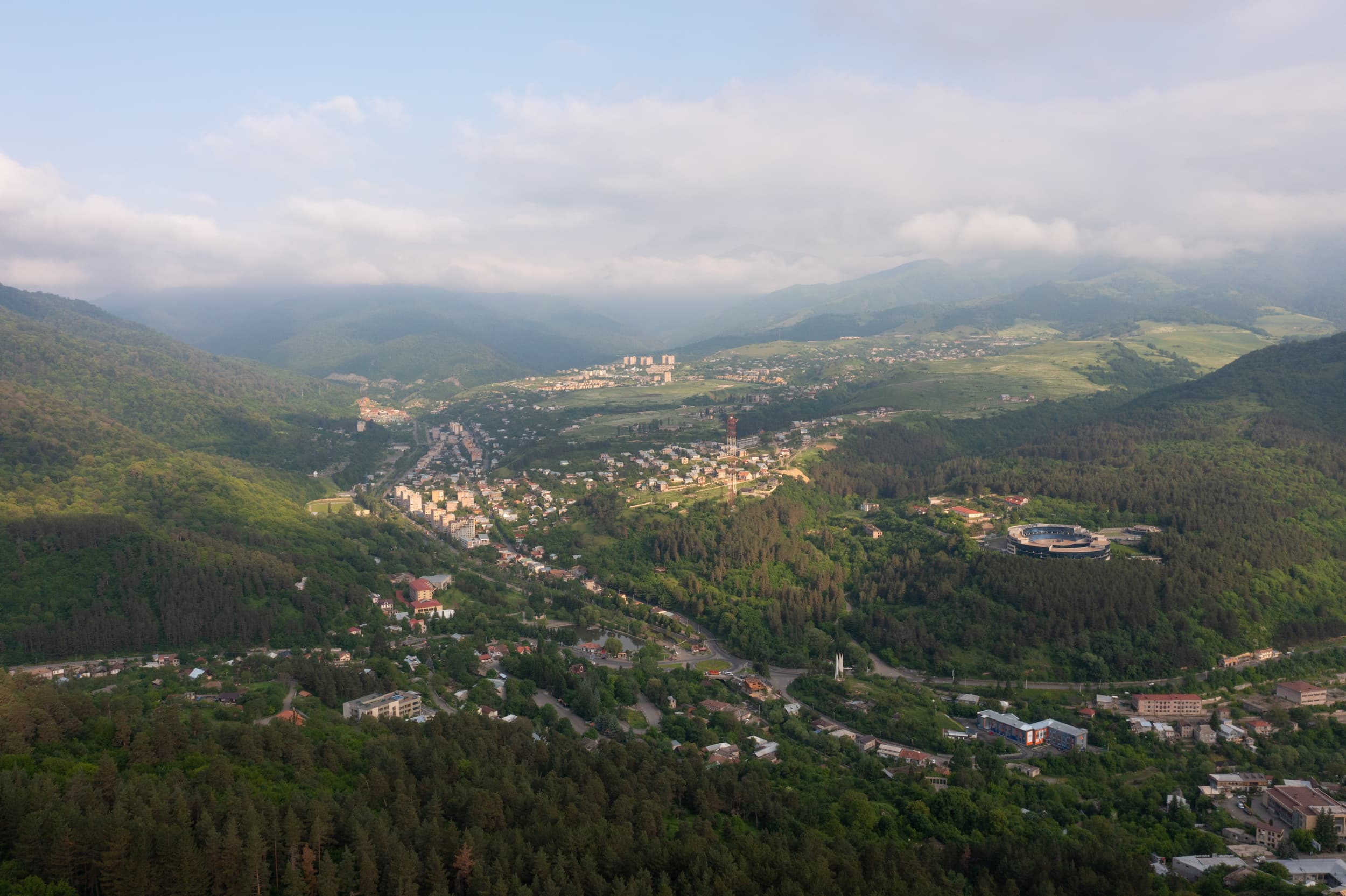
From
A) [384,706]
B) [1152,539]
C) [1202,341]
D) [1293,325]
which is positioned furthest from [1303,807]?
[1293,325]

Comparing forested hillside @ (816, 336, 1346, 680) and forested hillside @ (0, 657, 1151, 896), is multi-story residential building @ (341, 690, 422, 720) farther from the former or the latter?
forested hillside @ (816, 336, 1346, 680)

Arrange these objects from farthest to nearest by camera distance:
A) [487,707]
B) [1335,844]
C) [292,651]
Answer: [292,651] → [487,707] → [1335,844]

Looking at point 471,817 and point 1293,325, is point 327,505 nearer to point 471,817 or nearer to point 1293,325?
point 471,817

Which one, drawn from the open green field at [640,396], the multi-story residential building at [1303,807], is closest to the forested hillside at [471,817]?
the multi-story residential building at [1303,807]

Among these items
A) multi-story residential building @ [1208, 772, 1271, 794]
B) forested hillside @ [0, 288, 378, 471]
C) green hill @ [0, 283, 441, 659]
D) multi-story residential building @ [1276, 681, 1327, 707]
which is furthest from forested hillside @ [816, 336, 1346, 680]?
forested hillside @ [0, 288, 378, 471]

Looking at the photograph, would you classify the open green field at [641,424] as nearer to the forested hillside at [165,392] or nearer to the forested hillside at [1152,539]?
the forested hillside at [1152,539]

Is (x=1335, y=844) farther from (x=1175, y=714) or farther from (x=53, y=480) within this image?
(x=53, y=480)

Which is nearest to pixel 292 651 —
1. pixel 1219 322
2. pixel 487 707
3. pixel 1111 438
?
pixel 487 707

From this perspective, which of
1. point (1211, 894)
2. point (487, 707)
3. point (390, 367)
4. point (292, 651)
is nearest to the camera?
point (1211, 894)
